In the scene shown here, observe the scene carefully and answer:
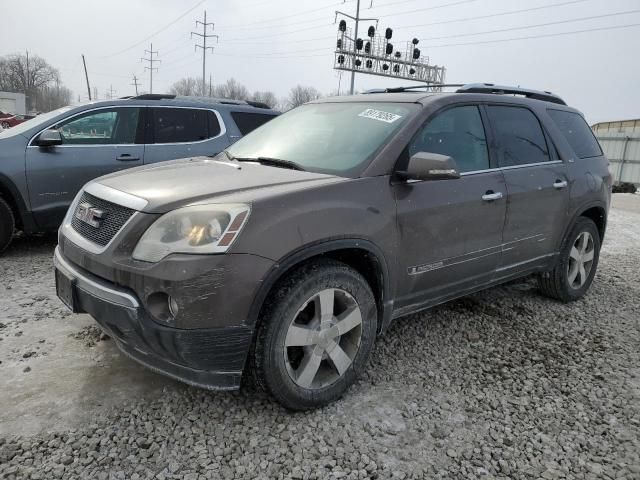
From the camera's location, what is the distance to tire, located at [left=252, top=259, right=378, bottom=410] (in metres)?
2.45

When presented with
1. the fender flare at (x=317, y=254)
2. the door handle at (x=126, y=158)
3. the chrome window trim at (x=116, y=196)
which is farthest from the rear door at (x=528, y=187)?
the door handle at (x=126, y=158)

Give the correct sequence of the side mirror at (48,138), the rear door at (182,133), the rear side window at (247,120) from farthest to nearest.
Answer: the rear side window at (247,120)
the rear door at (182,133)
the side mirror at (48,138)

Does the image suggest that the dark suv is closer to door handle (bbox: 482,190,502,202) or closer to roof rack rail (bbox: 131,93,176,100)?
door handle (bbox: 482,190,502,202)

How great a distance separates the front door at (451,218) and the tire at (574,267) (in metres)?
1.12

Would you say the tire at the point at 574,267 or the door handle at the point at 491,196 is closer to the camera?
the door handle at the point at 491,196

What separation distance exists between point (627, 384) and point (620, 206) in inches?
447

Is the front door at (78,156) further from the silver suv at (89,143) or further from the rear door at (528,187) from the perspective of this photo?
the rear door at (528,187)

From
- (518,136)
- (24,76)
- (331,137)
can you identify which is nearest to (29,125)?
(331,137)

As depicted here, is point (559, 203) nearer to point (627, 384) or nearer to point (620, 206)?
point (627, 384)

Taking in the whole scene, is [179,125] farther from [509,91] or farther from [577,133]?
[577,133]

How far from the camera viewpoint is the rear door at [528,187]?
145 inches

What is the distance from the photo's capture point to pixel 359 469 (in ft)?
7.48

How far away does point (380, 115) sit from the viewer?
327cm

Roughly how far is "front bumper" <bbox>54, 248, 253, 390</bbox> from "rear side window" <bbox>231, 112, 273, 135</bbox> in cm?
450
